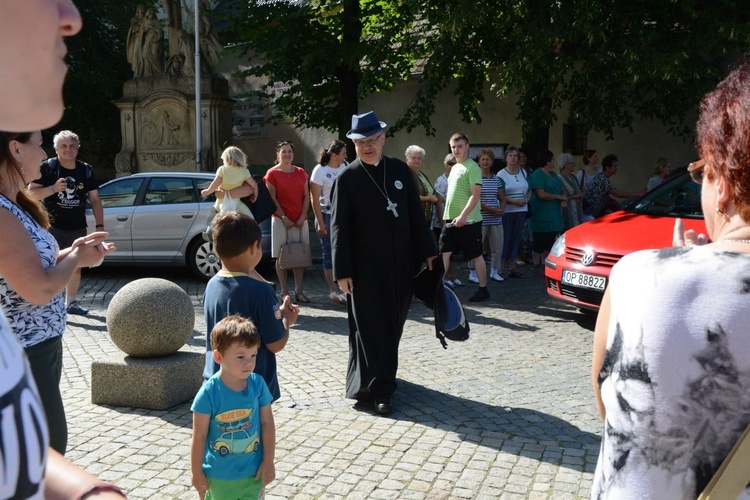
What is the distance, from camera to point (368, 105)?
25375mm

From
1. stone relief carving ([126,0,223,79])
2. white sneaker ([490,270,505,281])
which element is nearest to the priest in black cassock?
white sneaker ([490,270,505,281])

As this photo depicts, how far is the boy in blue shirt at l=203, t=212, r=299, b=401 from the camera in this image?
381cm

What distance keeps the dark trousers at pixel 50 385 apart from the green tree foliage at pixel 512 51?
1136 cm

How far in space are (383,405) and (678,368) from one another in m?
4.19

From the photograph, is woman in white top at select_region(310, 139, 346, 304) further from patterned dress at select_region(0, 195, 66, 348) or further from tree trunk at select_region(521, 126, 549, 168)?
tree trunk at select_region(521, 126, 549, 168)

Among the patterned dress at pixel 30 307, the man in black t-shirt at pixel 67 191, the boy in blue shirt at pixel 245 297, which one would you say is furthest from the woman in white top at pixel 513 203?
the patterned dress at pixel 30 307

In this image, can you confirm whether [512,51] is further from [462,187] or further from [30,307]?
[30,307]

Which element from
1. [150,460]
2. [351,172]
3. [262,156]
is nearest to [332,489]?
[150,460]

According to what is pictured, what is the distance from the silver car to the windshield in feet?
17.1

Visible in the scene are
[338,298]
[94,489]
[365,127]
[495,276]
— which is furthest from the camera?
[495,276]

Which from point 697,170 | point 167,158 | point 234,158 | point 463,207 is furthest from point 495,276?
point 167,158

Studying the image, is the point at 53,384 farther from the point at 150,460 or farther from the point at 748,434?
the point at 748,434

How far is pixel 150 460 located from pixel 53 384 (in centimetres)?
177

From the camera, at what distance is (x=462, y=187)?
1007cm
